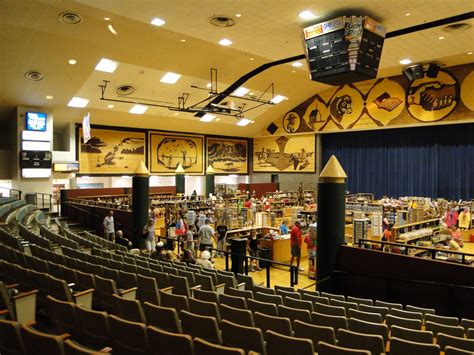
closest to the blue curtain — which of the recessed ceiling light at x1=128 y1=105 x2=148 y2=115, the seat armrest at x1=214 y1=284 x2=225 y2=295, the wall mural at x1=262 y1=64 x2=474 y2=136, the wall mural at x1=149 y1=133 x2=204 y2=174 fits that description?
the wall mural at x1=262 y1=64 x2=474 y2=136

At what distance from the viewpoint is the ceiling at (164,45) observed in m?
9.99

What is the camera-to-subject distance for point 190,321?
12.1 ft

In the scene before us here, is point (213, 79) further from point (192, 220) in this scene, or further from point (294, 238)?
point (294, 238)

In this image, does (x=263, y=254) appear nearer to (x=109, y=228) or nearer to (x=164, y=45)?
(x=109, y=228)

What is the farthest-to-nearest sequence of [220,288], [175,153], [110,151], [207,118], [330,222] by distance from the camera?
[175,153] → [207,118] → [110,151] → [330,222] → [220,288]

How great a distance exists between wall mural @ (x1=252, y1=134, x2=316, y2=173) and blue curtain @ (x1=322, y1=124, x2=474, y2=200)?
1318mm

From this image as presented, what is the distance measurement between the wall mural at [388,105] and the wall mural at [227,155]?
3.76 meters

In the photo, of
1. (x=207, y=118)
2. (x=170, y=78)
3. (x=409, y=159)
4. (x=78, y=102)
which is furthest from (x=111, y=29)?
(x=409, y=159)

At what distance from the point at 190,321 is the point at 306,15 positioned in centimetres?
890

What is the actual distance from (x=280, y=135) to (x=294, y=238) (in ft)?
60.7

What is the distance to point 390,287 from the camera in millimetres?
7734

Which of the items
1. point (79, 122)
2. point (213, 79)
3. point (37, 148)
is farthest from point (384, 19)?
point (79, 122)

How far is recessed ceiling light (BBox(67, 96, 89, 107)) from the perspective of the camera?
60.8ft

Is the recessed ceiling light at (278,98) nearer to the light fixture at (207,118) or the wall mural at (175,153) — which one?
the light fixture at (207,118)
